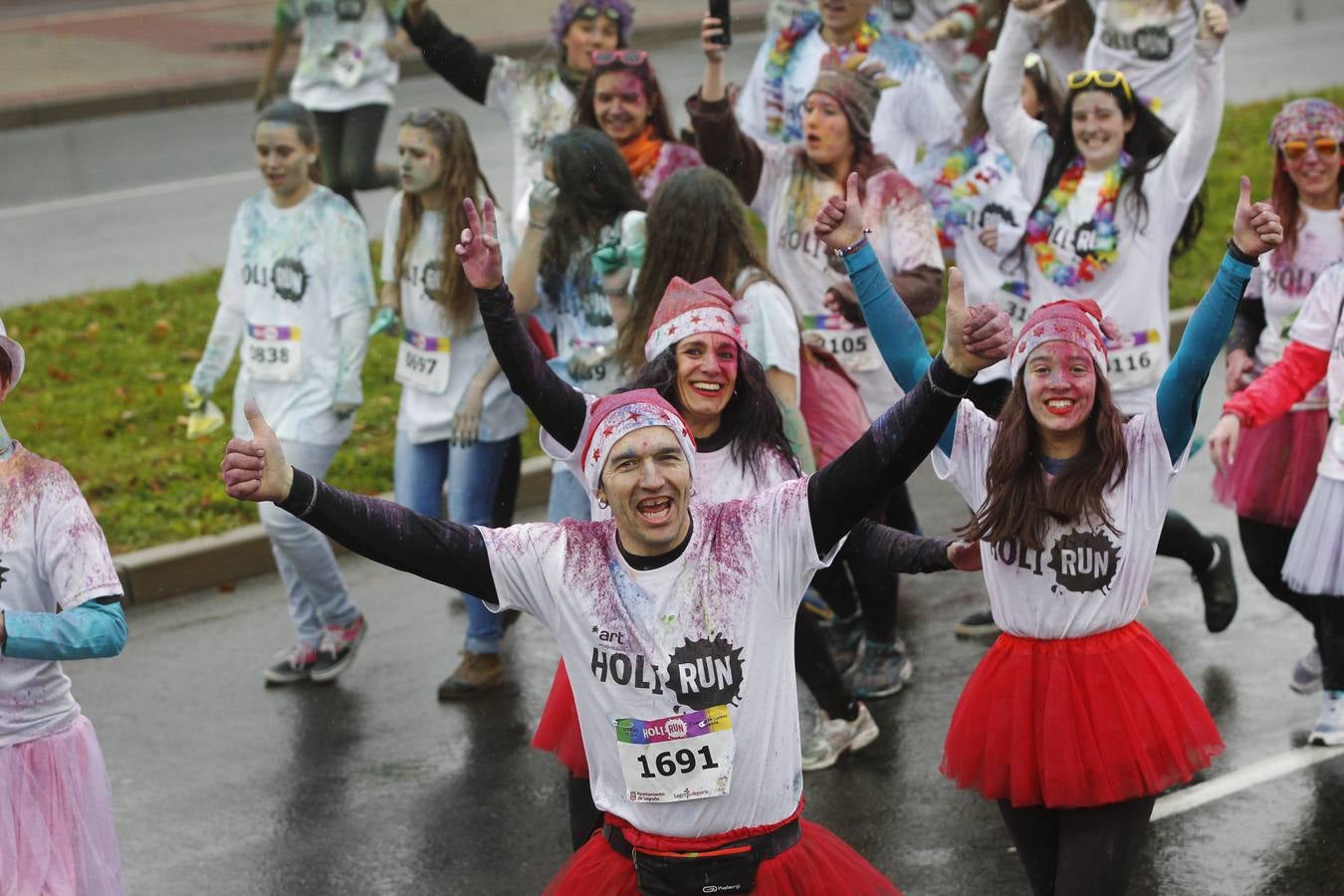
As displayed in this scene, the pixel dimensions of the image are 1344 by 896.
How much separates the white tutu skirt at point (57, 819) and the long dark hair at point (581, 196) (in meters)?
2.92

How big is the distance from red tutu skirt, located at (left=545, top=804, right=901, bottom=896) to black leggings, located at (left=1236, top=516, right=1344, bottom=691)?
267cm

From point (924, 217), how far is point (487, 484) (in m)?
1.93

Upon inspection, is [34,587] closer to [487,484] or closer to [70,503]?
[70,503]

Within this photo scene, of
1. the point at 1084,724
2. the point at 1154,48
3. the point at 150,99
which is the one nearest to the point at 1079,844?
the point at 1084,724

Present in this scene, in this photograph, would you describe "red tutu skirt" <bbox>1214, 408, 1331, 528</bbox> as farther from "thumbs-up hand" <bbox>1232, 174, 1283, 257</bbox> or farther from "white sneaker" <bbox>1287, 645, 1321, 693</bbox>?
"thumbs-up hand" <bbox>1232, 174, 1283, 257</bbox>

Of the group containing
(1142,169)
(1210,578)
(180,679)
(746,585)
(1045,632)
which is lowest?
(180,679)

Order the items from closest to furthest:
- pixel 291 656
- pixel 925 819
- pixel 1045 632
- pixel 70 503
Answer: pixel 70 503
pixel 1045 632
pixel 925 819
pixel 291 656

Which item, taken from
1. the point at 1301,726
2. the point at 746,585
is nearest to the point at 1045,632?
the point at 746,585

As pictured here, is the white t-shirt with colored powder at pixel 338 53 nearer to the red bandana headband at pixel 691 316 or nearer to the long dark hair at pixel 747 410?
the red bandana headband at pixel 691 316

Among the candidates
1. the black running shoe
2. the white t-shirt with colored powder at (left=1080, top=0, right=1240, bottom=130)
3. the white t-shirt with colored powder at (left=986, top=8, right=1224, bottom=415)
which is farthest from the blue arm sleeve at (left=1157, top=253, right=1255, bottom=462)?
the white t-shirt with colored powder at (left=1080, top=0, right=1240, bottom=130)

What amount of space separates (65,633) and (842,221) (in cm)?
198

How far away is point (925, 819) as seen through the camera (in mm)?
6672

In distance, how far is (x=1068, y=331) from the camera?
209 inches

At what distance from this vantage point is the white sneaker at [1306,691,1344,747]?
6.90m
